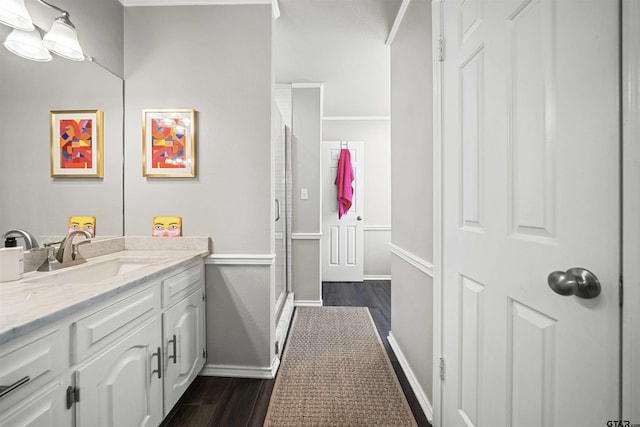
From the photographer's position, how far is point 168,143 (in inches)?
76.8

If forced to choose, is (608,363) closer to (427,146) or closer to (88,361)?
(427,146)

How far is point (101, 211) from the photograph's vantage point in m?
1.81

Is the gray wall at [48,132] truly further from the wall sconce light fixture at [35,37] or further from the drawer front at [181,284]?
the drawer front at [181,284]

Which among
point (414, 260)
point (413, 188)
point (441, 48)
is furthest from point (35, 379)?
point (441, 48)

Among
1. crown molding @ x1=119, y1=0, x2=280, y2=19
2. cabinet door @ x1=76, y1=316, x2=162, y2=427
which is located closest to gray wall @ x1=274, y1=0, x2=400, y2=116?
crown molding @ x1=119, y1=0, x2=280, y2=19

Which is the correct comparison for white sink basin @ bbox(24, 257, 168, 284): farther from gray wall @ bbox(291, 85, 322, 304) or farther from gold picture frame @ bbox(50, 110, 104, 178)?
gray wall @ bbox(291, 85, 322, 304)

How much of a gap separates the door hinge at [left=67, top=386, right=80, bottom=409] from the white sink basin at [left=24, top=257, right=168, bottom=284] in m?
0.52

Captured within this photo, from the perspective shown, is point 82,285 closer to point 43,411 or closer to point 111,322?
point 111,322

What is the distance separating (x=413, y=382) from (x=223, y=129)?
6.42ft

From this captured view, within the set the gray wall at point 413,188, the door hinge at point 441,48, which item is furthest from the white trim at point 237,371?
the door hinge at point 441,48

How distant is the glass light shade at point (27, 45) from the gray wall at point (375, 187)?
362cm

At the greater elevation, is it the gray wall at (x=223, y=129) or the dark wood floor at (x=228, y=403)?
the gray wall at (x=223, y=129)

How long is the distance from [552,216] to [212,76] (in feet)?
6.46

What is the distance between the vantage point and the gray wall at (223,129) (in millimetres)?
1950
